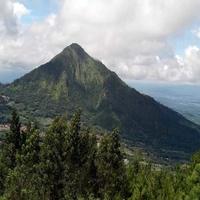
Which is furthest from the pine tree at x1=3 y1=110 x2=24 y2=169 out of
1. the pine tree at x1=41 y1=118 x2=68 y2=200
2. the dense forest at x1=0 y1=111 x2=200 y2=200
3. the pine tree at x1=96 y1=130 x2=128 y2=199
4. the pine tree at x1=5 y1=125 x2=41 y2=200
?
the pine tree at x1=96 y1=130 x2=128 y2=199

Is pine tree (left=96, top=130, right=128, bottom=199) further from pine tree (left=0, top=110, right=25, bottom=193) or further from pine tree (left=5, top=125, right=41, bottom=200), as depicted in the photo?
pine tree (left=0, top=110, right=25, bottom=193)

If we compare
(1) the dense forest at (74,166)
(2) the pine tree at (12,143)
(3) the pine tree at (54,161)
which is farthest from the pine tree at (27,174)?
(2) the pine tree at (12,143)

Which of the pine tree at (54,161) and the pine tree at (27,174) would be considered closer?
the pine tree at (27,174)

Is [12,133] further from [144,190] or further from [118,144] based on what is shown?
[144,190]

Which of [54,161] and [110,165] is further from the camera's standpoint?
[110,165]

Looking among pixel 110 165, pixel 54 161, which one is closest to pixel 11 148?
pixel 54 161

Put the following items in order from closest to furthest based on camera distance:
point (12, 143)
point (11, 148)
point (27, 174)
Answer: point (27, 174), point (11, 148), point (12, 143)

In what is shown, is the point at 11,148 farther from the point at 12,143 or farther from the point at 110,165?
the point at 110,165

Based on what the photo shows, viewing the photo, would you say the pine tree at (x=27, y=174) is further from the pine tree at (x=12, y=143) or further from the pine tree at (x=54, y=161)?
the pine tree at (x=12, y=143)
